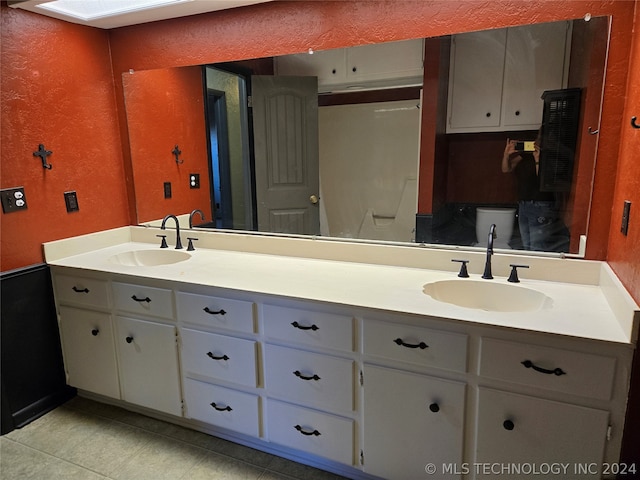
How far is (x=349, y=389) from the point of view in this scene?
1548 millimetres

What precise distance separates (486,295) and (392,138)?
83 cm

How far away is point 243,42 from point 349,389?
1.75 meters

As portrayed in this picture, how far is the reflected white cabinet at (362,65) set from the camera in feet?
5.99

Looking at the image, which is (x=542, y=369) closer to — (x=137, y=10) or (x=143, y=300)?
(x=143, y=300)

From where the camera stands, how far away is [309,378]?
1602 millimetres

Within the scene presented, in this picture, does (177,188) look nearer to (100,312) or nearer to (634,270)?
(100,312)

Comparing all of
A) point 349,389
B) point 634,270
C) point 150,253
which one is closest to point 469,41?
point 634,270

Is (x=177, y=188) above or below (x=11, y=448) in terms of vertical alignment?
above

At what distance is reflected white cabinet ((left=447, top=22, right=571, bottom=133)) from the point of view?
5.27ft

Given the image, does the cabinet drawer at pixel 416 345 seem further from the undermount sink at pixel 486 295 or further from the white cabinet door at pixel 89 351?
the white cabinet door at pixel 89 351

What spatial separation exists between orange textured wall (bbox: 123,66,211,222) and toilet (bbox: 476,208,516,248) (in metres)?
1.53

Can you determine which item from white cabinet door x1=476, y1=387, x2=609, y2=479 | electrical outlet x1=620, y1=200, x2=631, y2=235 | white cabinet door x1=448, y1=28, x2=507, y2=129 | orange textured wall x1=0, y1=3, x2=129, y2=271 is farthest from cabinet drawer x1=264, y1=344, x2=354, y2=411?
orange textured wall x1=0, y1=3, x2=129, y2=271

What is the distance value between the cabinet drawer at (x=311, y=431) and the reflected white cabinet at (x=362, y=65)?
59.0 inches

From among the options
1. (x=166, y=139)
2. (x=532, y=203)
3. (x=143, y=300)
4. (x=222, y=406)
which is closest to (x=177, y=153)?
(x=166, y=139)
